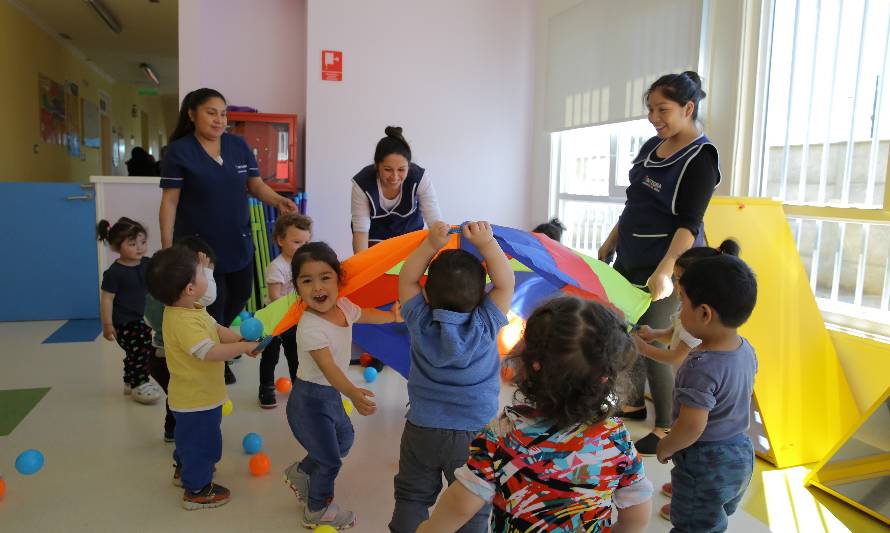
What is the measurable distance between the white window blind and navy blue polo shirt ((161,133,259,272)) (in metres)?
2.49

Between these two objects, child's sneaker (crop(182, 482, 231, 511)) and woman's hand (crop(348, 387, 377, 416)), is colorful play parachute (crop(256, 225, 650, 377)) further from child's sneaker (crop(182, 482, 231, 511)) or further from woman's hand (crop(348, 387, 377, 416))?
child's sneaker (crop(182, 482, 231, 511))

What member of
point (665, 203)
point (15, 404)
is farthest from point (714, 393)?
point (15, 404)

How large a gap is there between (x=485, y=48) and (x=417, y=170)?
2.63 m

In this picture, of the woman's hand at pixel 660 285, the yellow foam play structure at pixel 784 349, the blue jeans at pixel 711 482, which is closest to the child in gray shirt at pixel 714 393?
the blue jeans at pixel 711 482

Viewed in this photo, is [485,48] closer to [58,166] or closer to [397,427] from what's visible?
[397,427]

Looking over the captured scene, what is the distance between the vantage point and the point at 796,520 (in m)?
2.14

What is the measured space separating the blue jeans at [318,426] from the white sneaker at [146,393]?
1.44 m

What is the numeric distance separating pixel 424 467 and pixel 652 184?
4.80 feet

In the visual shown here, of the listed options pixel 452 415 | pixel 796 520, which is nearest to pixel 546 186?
pixel 796 520

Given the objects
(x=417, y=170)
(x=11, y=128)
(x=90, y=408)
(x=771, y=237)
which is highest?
(x=11, y=128)

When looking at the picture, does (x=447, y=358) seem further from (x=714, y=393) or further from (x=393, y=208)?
(x=393, y=208)

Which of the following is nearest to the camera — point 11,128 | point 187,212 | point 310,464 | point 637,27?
point 310,464

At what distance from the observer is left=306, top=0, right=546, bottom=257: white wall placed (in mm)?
4988

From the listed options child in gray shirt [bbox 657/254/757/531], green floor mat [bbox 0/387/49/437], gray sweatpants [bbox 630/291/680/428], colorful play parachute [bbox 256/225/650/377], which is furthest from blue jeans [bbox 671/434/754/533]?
green floor mat [bbox 0/387/49/437]
